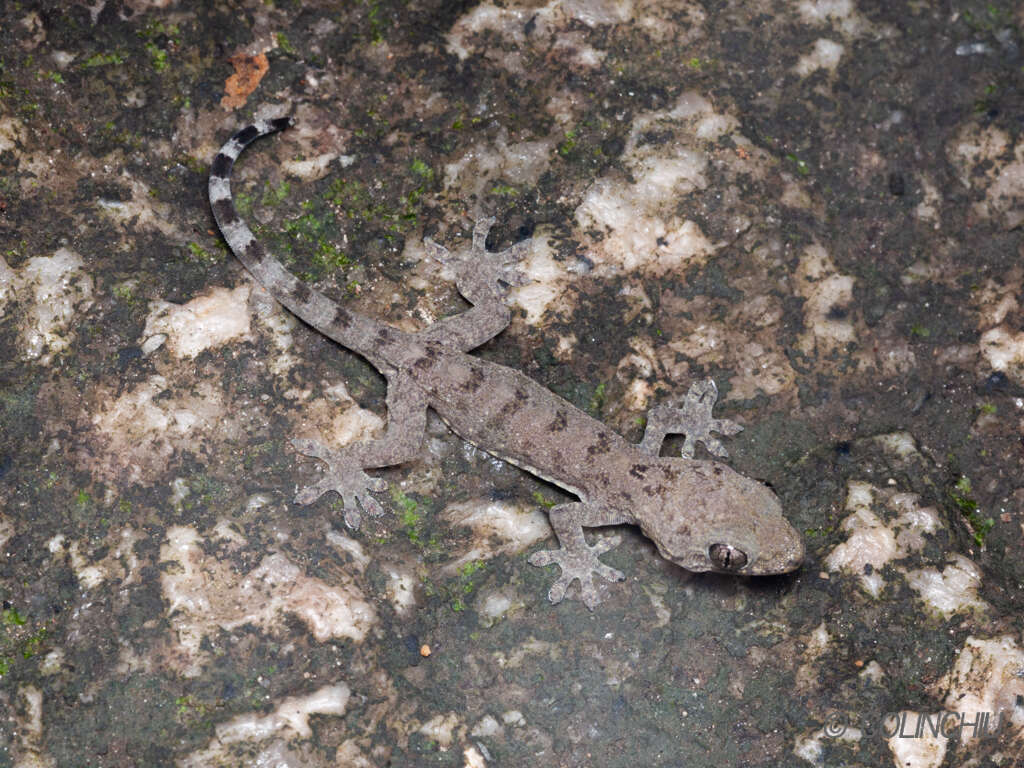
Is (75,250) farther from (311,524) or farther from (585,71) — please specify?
(585,71)

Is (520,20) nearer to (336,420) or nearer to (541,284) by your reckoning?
(541,284)

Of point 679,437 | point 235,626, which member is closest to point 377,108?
point 679,437

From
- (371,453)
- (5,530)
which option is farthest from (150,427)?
(371,453)

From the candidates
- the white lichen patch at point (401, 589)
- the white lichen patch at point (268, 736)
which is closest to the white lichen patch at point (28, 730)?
the white lichen patch at point (268, 736)

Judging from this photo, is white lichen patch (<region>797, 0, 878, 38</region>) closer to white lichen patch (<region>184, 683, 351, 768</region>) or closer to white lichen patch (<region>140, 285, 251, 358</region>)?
white lichen patch (<region>140, 285, 251, 358</region>)

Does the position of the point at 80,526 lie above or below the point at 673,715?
above

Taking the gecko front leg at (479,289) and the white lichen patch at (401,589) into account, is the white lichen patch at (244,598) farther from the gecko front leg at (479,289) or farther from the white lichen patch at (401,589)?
the gecko front leg at (479,289)
